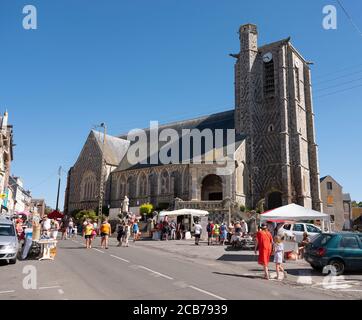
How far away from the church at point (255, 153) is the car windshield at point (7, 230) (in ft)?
67.3

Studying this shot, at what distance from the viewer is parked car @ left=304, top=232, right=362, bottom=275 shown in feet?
36.6

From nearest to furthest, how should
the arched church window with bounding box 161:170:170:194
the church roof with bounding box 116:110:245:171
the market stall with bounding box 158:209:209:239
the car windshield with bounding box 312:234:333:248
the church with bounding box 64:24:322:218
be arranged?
the car windshield with bounding box 312:234:333:248, the market stall with bounding box 158:209:209:239, the church with bounding box 64:24:322:218, the arched church window with bounding box 161:170:170:194, the church roof with bounding box 116:110:245:171

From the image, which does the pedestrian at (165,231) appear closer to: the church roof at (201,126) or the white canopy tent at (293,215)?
the white canopy tent at (293,215)

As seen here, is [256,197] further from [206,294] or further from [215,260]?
[206,294]

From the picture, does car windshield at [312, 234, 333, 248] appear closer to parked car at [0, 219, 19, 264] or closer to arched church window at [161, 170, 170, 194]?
parked car at [0, 219, 19, 264]

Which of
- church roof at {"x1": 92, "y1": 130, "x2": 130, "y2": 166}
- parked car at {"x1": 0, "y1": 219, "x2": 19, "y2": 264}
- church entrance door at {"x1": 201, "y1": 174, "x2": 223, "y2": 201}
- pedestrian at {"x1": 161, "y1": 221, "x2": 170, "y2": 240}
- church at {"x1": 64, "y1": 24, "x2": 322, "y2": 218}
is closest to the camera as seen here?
parked car at {"x1": 0, "y1": 219, "x2": 19, "y2": 264}

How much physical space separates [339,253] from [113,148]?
43.6 metres

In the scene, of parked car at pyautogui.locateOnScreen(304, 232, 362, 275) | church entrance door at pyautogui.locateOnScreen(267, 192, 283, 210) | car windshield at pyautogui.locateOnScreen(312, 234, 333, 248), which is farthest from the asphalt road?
church entrance door at pyautogui.locateOnScreen(267, 192, 283, 210)

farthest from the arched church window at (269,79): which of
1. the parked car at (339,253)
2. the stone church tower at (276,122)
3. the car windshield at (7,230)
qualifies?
the car windshield at (7,230)

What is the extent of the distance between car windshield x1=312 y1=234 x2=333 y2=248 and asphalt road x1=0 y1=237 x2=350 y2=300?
2.90 m

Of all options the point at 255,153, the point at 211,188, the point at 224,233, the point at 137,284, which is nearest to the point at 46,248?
the point at 137,284

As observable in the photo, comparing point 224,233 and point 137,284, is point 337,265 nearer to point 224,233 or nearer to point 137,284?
point 137,284
